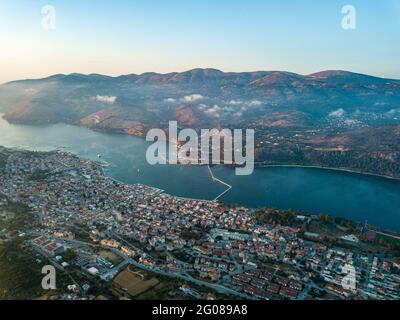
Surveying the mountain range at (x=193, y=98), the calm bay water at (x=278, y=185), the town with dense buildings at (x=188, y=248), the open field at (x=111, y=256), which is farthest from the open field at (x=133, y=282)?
the mountain range at (x=193, y=98)

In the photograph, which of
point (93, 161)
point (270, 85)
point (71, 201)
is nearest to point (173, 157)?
point (93, 161)

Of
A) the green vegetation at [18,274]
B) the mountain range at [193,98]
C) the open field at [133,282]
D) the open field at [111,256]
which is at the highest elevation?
the mountain range at [193,98]

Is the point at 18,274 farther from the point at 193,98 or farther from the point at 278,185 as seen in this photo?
the point at 193,98

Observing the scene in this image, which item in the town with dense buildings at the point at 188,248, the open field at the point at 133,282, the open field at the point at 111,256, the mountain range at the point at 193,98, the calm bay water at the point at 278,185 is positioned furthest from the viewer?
the mountain range at the point at 193,98

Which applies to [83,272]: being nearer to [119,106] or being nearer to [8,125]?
[8,125]

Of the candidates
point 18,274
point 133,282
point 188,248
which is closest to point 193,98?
point 188,248

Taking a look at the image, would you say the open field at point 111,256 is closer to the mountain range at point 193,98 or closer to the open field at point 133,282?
the open field at point 133,282
